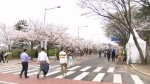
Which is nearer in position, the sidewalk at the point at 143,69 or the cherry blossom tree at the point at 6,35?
the sidewalk at the point at 143,69

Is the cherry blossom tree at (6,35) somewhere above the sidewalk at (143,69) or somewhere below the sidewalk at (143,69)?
above

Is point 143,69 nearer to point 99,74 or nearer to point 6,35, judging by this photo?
point 99,74

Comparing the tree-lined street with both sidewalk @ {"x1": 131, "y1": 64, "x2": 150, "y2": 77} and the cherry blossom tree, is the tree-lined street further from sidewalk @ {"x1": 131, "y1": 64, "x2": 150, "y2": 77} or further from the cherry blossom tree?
the cherry blossom tree

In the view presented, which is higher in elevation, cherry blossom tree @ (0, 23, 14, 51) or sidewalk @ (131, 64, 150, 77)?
cherry blossom tree @ (0, 23, 14, 51)

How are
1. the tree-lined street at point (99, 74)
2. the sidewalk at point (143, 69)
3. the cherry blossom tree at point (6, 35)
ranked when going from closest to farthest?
the tree-lined street at point (99, 74) → the sidewalk at point (143, 69) → the cherry blossom tree at point (6, 35)

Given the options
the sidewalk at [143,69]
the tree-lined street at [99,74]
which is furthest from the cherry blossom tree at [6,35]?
the sidewalk at [143,69]

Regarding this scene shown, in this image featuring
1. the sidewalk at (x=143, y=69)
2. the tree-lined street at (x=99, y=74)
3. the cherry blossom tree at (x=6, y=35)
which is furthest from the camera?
the cherry blossom tree at (x=6, y=35)

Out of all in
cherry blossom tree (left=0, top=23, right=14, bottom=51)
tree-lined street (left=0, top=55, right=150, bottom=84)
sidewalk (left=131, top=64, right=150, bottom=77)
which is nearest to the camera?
tree-lined street (left=0, top=55, right=150, bottom=84)

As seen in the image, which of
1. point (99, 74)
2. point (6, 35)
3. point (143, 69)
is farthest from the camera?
point (6, 35)

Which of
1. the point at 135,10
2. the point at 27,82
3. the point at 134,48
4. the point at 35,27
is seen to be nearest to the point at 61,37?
the point at 35,27

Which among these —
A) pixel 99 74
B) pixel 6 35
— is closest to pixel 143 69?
pixel 99 74

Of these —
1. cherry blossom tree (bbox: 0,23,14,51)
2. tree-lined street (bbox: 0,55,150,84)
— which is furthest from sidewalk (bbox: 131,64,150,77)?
cherry blossom tree (bbox: 0,23,14,51)

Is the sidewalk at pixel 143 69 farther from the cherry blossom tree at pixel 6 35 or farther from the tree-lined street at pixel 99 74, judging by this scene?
the cherry blossom tree at pixel 6 35

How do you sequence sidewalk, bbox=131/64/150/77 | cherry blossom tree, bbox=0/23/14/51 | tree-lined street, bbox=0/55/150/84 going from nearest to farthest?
tree-lined street, bbox=0/55/150/84 → sidewalk, bbox=131/64/150/77 → cherry blossom tree, bbox=0/23/14/51
